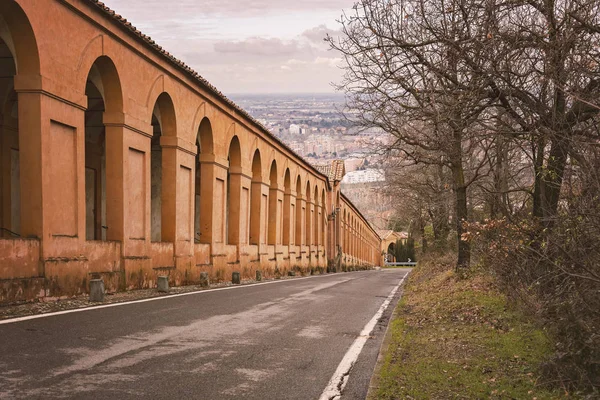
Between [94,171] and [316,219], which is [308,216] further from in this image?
[94,171]

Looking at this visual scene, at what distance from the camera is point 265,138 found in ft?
102

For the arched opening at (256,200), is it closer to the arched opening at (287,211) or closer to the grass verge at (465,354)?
the arched opening at (287,211)

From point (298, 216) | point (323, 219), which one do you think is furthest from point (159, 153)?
point (323, 219)

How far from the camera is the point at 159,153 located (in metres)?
26.3

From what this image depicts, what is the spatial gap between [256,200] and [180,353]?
939 inches

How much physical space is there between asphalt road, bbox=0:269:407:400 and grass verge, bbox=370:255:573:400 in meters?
0.37

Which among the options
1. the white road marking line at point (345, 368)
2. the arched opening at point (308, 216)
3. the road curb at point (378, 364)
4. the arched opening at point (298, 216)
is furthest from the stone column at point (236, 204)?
the arched opening at point (308, 216)

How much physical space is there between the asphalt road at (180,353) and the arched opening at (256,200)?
61.7 ft

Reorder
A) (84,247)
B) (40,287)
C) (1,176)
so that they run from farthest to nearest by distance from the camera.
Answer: (1,176)
(84,247)
(40,287)

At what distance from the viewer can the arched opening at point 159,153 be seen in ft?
63.6

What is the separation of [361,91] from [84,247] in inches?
256

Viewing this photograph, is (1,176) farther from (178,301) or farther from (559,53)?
(559,53)

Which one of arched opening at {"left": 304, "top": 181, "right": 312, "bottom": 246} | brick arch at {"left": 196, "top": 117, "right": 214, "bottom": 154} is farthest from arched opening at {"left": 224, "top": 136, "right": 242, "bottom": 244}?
arched opening at {"left": 304, "top": 181, "right": 312, "bottom": 246}

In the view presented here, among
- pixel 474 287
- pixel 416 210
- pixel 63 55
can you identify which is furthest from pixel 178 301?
pixel 416 210
